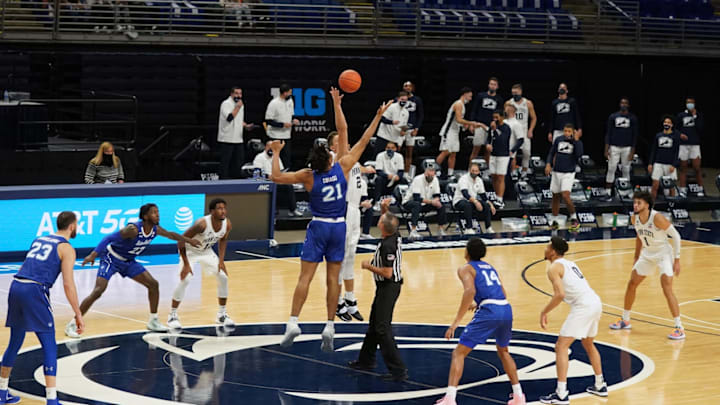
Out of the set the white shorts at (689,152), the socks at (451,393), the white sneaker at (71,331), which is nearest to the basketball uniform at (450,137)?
the white shorts at (689,152)

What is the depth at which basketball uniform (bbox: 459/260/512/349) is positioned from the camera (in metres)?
11.2

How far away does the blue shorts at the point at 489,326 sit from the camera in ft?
36.9

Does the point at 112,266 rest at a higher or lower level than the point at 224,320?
higher

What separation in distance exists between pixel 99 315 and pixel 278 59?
12757 mm

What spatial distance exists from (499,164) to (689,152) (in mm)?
6456

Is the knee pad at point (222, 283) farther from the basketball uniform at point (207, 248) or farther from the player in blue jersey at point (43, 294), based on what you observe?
the player in blue jersey at point (43, 294)

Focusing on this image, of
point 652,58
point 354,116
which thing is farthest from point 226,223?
point 652,58

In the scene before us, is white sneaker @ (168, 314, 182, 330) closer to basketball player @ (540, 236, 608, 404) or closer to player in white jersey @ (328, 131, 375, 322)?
player in white jersey @ (328, 131, 375, 322)

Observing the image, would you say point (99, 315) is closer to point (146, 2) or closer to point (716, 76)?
point (146, 2)

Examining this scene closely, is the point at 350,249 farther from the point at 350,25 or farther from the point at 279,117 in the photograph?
the point at 350,25

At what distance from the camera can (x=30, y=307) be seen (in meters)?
10.8

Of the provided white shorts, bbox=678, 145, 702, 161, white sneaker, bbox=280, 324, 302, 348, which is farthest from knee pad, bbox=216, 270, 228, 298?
white shorts, bbox=678, 145, 702, 161

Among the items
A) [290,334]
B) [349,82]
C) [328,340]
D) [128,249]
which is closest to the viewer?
[290,334]

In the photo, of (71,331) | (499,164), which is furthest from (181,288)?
(499,164)
